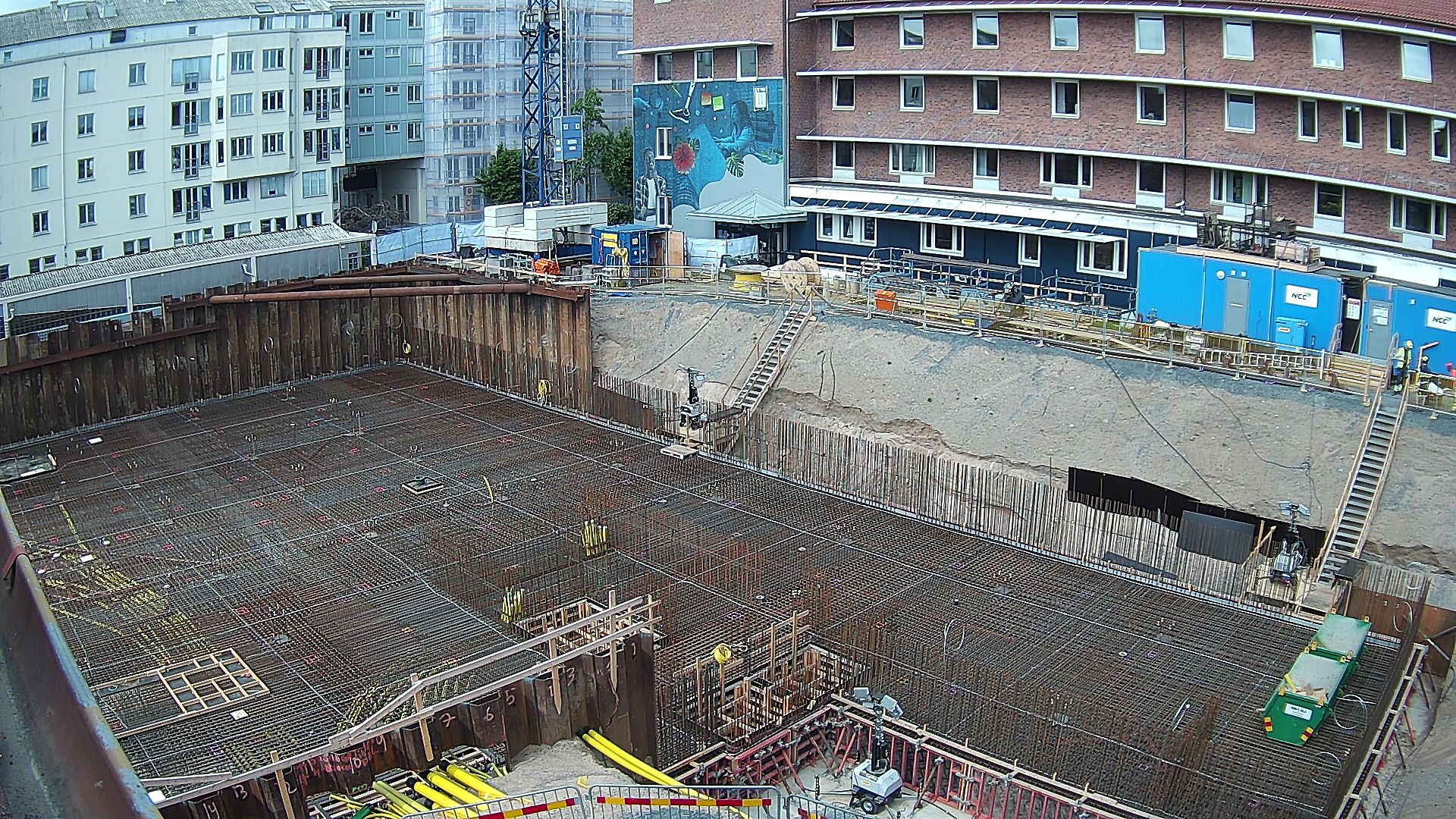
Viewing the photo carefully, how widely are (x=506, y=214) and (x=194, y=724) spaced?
30637mm

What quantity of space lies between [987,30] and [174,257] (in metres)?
26.1

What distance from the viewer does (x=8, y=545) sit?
25.3m

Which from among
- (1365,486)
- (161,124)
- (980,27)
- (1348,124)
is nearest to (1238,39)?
(1348,124)

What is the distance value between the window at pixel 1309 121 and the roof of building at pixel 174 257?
98.9 feet

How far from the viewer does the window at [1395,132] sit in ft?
117

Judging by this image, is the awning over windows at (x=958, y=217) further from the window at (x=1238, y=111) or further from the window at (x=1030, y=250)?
the window at (x=1238, y=111)

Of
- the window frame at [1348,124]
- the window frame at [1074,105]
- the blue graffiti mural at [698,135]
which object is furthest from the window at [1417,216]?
the blue graffiti mural at [698,135]

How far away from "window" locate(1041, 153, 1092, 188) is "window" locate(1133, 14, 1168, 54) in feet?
11.8

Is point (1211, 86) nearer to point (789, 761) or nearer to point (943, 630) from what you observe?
point (943, 630)

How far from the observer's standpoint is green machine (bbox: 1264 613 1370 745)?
21734 mm

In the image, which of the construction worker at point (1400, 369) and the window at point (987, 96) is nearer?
the construction worker at point (1400, 369)

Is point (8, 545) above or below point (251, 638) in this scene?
above

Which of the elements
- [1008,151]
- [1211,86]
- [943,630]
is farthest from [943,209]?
[943,630]

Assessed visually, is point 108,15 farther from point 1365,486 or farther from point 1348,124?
point 1365,486
